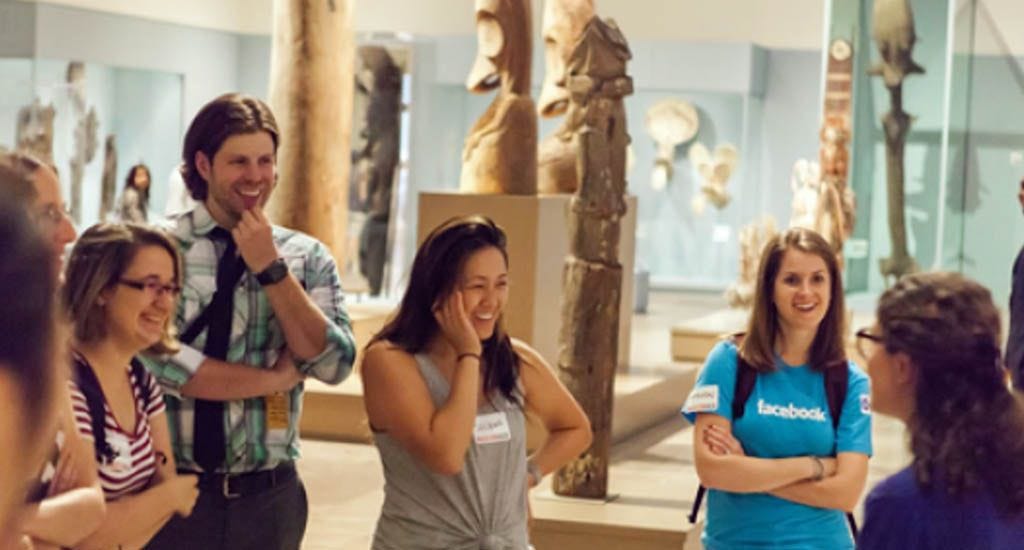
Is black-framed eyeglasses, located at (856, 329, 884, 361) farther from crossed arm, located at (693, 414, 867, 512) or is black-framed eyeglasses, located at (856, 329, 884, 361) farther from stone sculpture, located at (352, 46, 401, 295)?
stone sculpture, located at (352, 46, 401, 295)

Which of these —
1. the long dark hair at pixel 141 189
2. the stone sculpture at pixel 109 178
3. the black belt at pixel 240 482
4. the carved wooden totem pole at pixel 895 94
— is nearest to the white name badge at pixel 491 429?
the black belt at pixel 240 482

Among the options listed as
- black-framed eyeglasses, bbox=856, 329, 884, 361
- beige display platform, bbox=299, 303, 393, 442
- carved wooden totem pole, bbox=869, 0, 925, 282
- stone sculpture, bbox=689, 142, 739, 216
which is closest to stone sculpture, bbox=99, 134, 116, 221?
beige display platform, bbox=299, 303, 393, 442

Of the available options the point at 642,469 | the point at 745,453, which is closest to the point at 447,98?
the point at 642,469

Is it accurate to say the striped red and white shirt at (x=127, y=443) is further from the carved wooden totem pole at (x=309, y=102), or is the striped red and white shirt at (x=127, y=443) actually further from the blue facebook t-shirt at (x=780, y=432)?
the carved wooden totem pole at (x=309, y=102)

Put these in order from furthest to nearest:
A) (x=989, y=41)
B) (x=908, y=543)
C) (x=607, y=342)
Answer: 1. (x=989, y=41)
2. (x=607, y=342)
3. (x=908, y=543)

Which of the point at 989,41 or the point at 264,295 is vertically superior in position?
the point at 989,41

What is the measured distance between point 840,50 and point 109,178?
6.66 meters

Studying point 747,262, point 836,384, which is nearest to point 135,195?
point 747,262

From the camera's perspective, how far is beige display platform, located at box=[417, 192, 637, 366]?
33.1 ft

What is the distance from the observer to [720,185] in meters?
20.0

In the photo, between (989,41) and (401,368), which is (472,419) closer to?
(401,368)

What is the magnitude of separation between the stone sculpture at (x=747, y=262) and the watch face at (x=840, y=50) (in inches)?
64.1

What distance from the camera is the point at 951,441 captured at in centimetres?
236

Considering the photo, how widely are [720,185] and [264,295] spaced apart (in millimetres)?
16649
